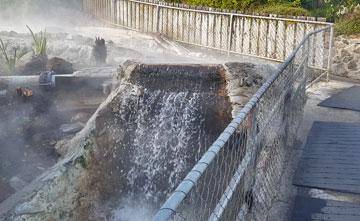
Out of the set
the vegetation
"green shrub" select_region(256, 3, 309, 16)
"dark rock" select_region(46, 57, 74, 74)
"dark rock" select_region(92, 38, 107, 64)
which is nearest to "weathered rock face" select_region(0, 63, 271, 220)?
"dark rock" select_region(46, 57, 74, 74)

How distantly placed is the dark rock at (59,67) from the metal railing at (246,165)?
6.54 meters

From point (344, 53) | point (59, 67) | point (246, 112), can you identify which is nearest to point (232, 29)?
point (344, 53)

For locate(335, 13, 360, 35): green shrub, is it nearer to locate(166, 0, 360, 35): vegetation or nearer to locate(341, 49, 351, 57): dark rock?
locate(166, 0, 360, 35): vegetation

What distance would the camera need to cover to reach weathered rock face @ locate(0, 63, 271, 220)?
8.09 meters

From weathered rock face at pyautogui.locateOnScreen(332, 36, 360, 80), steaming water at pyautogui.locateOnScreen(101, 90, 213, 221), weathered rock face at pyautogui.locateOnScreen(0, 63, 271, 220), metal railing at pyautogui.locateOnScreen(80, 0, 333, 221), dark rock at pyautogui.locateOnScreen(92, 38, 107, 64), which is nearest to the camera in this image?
metal railing at pyautogui.locateOnScreen(80, 0, 333, 221)

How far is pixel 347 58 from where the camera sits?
39.5 ft

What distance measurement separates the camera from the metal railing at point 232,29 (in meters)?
11.1

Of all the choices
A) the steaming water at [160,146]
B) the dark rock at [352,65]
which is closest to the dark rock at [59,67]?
the steaming water at [160,146]

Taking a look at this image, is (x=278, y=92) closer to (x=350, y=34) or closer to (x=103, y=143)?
(x=103, y=143)

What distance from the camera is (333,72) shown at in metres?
12.3

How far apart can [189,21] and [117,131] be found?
6.99 metres

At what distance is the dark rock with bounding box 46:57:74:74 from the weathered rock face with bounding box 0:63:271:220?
2.37m

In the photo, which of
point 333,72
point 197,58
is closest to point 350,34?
point 333,72

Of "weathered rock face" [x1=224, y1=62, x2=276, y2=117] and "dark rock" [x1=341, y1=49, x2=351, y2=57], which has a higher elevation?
"dark rock" [x1=341, y1=49, x2=351, y2=57]
